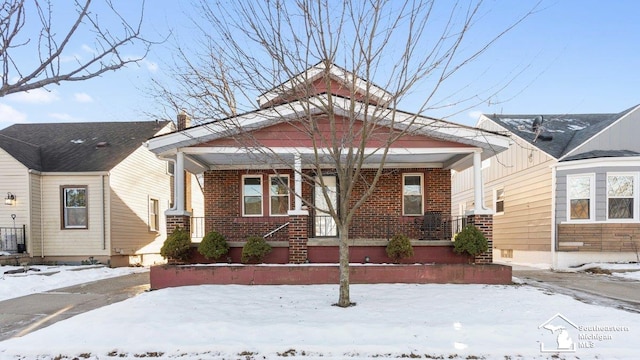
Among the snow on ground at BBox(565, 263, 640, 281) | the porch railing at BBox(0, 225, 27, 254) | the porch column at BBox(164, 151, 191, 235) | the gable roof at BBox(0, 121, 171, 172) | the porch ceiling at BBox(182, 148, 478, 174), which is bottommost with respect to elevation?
the snow on ground at BBox(565, 263, 640, 281)

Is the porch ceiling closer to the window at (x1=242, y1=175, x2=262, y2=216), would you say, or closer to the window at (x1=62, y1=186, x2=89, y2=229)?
the window at (x1=242, y1=175, x2=262, y2=216)

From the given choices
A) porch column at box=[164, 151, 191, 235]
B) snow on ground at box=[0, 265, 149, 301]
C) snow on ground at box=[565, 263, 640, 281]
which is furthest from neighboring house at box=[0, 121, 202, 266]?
snow on ground at box=[565, 263, 640, 281]

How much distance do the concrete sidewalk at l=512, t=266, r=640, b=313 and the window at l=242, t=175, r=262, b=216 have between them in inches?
299

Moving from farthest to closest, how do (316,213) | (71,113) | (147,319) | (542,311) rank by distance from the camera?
(316,213), (71,113), (542,311), (147,319)

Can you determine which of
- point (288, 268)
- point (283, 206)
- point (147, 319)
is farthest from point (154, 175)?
point (147, 319)

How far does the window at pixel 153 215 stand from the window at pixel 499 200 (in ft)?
49.9

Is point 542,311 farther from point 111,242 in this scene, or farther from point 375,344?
point 111,242

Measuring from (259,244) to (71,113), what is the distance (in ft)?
15.2

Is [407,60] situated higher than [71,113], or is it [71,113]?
[407,60]

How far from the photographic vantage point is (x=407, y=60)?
5.73m

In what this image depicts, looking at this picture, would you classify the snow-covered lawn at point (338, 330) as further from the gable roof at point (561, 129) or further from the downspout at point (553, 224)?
the gable roof at point (561, 129)

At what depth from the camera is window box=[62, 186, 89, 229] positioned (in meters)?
13.3

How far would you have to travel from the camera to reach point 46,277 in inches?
398

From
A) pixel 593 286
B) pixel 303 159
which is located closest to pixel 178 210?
pixel 303 159
